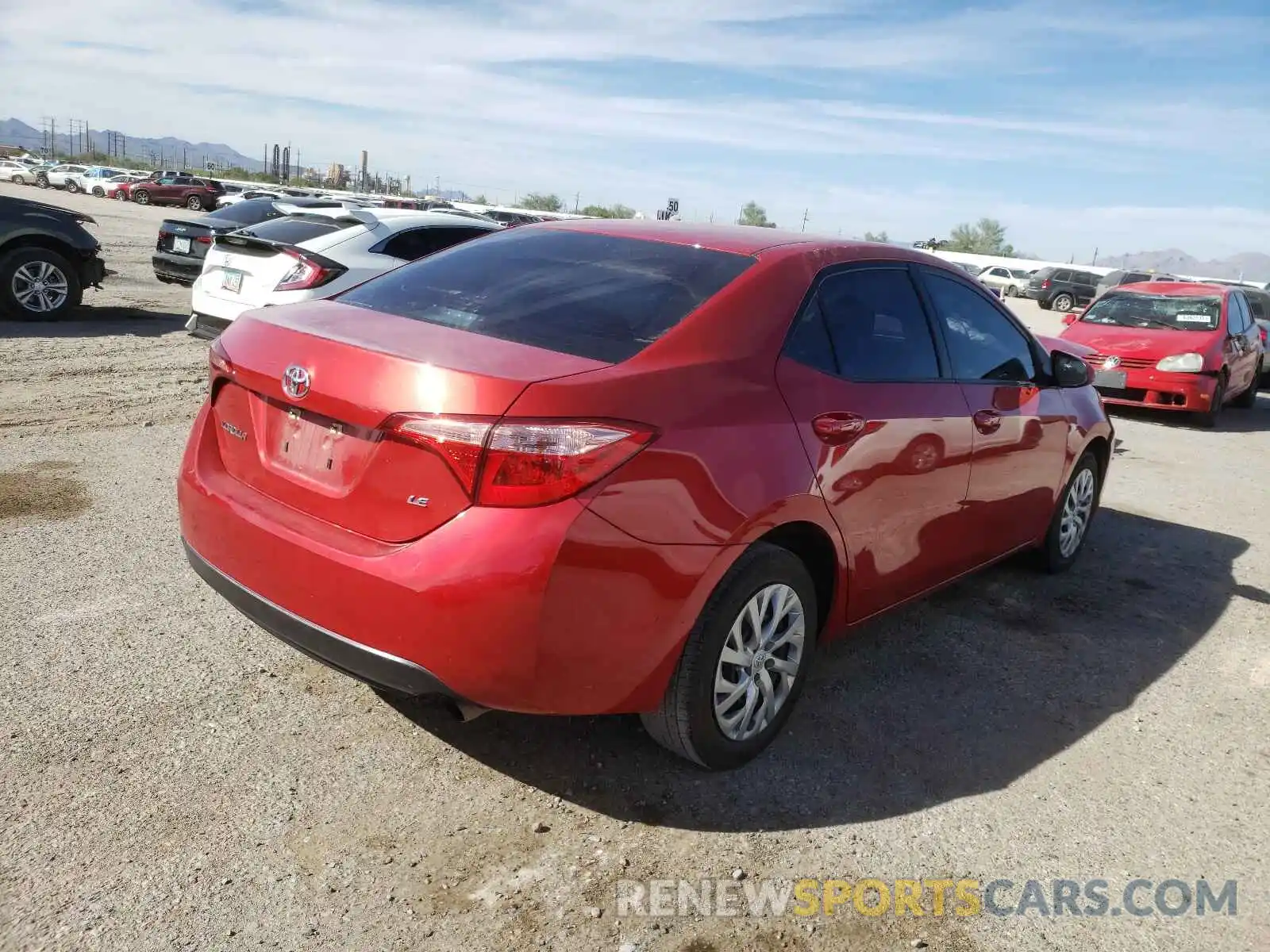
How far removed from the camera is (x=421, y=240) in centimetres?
943

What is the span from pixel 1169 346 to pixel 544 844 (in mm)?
10702

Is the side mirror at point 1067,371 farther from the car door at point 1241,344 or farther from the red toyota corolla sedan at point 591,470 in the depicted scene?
the car door at point 1241,344

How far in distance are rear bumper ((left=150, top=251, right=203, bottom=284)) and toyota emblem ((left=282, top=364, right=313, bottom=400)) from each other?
10.6 meters

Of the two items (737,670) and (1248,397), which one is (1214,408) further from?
(737,670)

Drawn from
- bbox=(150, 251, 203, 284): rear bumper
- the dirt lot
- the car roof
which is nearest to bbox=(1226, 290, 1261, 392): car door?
the car roof

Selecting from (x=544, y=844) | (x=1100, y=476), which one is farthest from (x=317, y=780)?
(x=1100, y=476)

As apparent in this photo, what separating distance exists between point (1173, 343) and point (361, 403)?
11.0 metres

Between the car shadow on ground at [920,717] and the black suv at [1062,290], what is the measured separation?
119 ft

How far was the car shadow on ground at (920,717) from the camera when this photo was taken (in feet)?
10.4

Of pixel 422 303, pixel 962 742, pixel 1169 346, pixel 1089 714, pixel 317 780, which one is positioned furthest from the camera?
pixel 1169 346

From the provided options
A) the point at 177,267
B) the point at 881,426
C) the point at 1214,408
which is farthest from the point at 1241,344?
the point at 177,267

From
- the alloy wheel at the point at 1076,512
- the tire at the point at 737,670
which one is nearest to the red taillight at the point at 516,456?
the tire at the point at 737,670

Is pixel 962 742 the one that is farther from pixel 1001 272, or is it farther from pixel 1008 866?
pixel 1001 272

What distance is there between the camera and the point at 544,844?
2.85m
